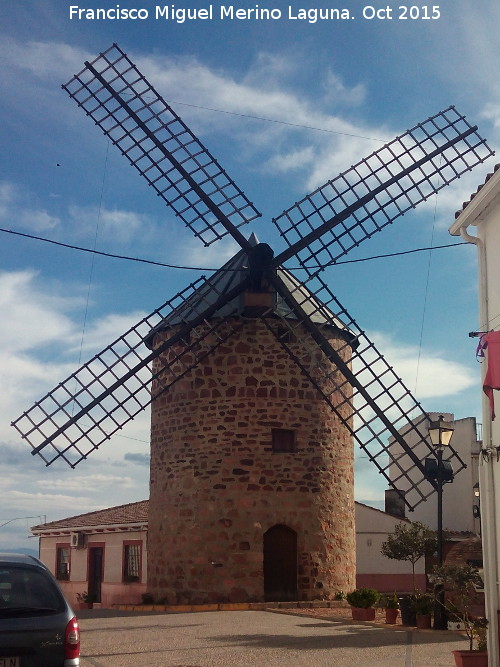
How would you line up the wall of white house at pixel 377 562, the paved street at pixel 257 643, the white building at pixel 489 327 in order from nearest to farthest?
the white building at pixel 489 327
the paved street at pixel 257 643
the wall of white house at pixel 377 562

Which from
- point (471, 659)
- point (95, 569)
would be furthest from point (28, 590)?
point (95, 569)

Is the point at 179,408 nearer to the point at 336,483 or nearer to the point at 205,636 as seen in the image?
the point at 336,483

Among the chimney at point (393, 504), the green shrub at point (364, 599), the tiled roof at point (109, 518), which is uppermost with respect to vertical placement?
the chimney at point (393, 504)

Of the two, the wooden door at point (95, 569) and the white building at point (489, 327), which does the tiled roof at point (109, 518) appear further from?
the white building at point (489, 327)

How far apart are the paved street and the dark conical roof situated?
20.3ft

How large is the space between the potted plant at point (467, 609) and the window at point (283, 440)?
6.15 m

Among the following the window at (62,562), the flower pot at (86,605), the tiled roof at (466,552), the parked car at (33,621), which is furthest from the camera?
the window at (62,562)

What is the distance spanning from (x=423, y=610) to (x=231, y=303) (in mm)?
7940

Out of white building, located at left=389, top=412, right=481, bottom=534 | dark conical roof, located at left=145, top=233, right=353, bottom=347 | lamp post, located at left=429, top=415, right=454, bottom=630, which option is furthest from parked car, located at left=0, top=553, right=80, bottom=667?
white building, located at left=389, top=412, right=481, bottom=534

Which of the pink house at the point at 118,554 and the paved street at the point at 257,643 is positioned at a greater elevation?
the pink house at the point at 118,554

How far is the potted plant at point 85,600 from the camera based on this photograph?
23812 mm

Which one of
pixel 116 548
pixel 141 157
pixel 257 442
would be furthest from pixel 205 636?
pixel 116 548

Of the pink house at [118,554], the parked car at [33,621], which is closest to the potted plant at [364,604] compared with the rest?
the pink house at [118,554]

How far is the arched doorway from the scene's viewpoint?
1792cm
